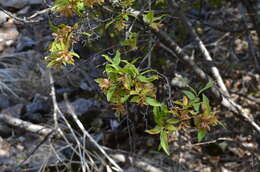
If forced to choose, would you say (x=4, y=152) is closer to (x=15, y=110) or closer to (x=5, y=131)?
(x=5, y=131)

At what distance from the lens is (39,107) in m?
4.43

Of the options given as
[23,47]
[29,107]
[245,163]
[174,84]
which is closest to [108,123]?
[174,84]

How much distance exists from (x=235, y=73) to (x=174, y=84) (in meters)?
1.02

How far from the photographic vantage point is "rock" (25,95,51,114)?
4398 millimetres

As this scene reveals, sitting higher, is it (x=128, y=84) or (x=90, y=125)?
(x=128, y=84)

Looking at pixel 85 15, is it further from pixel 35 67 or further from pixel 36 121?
pixel 35 67

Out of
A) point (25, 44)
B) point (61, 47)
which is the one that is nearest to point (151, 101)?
point (61, 47)

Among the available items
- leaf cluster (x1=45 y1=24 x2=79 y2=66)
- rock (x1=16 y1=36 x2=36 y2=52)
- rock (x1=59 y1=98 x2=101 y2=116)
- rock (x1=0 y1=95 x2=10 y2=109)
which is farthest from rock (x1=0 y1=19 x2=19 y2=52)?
leaf cluster (x1=45 y1=24 x2=79 y2=66)

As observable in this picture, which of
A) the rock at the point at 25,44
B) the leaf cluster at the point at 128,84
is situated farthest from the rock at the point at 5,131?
the leaf cluster at the point at 128,84

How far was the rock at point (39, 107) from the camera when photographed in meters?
4.40

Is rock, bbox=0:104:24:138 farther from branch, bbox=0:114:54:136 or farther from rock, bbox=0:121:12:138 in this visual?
branch, bbox=0:114:54:136

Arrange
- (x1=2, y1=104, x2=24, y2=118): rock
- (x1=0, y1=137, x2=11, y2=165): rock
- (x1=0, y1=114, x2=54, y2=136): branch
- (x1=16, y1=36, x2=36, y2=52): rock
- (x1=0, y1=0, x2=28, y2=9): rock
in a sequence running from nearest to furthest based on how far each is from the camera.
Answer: (x1=0, y1=114, x2=54, y2=136): branch → (x1=0, y1=137, x2=11, y2=165): rock → (x1=2, y1=104, x2=24, y2=118): rock → (x1=16, y1=36, x2=36, y2=52): rock → (x1=0, y1=0, x2=28, y2=9): rock

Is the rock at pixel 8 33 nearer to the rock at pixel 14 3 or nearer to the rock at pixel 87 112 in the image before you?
the rock at pixel 14 3

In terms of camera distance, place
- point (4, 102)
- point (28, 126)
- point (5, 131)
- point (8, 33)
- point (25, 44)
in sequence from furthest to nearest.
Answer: point (8, 33) → point (25, 44) → point (4, 102) → point (5, 131) → point (28, 126)
